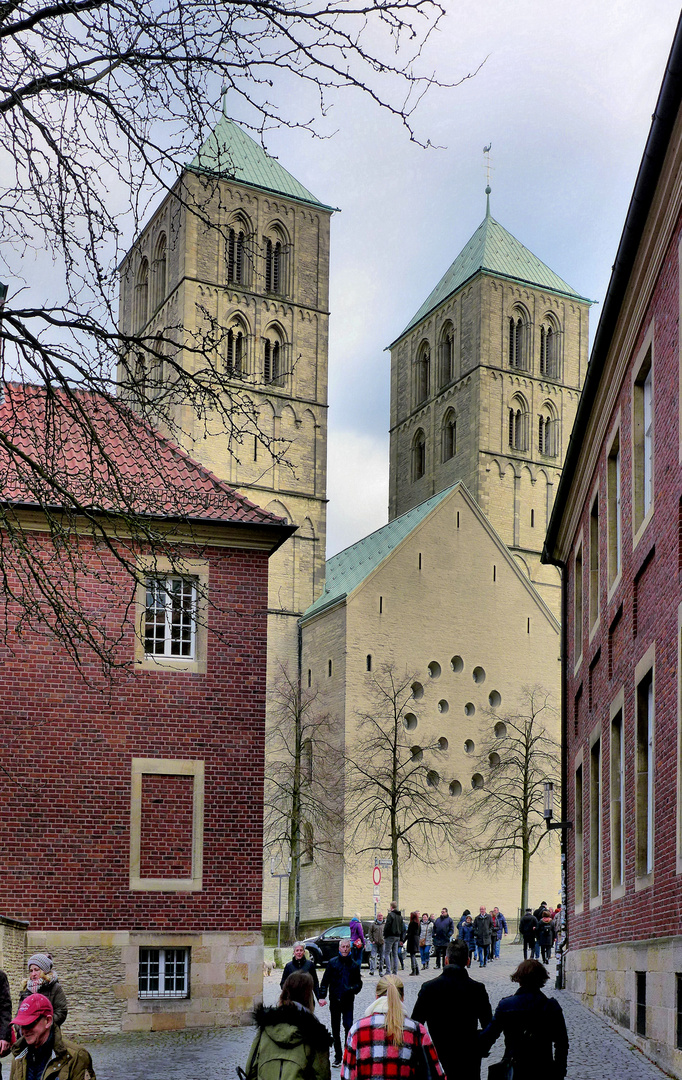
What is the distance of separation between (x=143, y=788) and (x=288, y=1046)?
47.1 ft

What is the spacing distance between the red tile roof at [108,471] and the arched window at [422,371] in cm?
5804

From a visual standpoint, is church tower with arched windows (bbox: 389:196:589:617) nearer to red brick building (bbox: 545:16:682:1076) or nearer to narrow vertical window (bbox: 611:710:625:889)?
red brick building (bbox: 545:16:682:1076)

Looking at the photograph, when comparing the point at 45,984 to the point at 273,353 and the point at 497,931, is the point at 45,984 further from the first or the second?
the point at 273,353

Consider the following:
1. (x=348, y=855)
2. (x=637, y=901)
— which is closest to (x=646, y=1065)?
(x=637, y=901)

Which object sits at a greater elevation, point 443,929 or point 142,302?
point 142,302

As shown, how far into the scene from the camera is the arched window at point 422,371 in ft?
264

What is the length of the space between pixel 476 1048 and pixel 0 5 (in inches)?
262

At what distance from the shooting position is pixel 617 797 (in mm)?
16438

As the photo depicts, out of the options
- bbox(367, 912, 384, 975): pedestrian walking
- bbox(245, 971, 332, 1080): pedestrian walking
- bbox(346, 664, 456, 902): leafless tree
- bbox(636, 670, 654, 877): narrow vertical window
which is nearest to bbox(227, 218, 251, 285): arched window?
bbox(346, 664, 456, 902): leafless tree

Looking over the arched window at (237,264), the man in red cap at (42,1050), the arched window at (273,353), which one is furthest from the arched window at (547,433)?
the man in red cap at (42,1050)

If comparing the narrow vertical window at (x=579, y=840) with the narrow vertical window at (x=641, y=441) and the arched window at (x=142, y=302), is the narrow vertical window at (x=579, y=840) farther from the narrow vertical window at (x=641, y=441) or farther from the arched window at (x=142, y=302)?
the arched window at (x=142, y=302)

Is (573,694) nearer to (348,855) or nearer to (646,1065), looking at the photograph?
(646,1065)

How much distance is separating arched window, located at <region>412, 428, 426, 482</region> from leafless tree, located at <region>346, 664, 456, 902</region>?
26903mm

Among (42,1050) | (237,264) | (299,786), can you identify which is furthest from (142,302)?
(42,1050)
